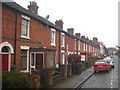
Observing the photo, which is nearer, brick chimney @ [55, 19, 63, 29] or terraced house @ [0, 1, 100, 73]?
terraced house @ [0, 1, 100, 73]

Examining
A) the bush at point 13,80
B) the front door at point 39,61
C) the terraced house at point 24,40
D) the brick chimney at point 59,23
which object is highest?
the brick chimney at point 59,23

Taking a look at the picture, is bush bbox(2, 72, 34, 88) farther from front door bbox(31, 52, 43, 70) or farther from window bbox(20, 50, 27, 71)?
front door bbox(31, 52, 43, 70)

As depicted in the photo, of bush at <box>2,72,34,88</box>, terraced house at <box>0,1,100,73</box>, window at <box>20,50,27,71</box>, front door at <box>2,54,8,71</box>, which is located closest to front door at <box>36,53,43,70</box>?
terraced house at <box>0,1,100,73</box>

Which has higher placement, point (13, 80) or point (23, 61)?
point (23, 61)

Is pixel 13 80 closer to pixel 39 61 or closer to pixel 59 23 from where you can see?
pixel 39 61

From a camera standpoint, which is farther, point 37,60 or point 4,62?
point 37,60

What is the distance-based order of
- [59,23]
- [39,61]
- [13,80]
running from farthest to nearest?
[59,23]
[39,61]
[13,80]

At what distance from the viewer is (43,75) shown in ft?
43.0

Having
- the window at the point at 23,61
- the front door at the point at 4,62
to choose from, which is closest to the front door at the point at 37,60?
the window at the point at 23,61

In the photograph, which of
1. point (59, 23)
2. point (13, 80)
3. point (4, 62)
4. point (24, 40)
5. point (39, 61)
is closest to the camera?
point (13, 80)

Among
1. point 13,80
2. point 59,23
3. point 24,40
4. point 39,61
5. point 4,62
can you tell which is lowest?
point 13,80

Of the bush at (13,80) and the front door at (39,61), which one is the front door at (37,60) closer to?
the front door at (39,61)

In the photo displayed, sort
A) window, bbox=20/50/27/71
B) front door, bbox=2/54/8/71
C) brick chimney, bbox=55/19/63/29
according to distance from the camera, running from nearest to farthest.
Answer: front door, bbox=2/54/8/71 < window, bbox=20/50/27/71 < brick chimney, bbox=55/19/63/29

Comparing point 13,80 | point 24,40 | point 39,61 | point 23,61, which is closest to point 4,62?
point 23,61
